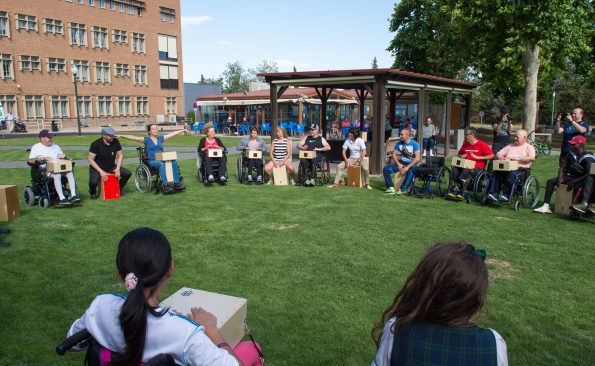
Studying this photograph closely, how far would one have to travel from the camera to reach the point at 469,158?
9.29 m

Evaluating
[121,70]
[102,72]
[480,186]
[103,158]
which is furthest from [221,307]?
[121,70]

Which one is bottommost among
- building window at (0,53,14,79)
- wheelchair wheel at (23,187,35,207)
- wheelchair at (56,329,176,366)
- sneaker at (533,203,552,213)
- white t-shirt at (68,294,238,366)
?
sneaker at (533,203,552,213)

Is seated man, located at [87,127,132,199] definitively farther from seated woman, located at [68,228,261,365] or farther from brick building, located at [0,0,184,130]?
brick building, located at [0,0,184,130]

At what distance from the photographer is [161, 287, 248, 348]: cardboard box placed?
2646 millimetres

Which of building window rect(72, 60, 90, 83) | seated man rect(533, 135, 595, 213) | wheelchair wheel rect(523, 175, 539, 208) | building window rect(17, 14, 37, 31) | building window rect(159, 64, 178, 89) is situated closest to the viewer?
seated man rect(533, 135, 595, 213)

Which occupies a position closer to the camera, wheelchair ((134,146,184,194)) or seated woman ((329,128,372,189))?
wheelchair ((134,146,184,194))

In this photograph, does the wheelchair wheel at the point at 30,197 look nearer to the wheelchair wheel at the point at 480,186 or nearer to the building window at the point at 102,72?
the wheelchair wheel at the point at 480,186

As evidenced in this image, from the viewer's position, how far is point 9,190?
745 cm

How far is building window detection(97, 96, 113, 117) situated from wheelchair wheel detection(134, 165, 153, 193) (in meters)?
41.8

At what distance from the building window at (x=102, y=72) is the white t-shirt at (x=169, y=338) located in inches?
2015

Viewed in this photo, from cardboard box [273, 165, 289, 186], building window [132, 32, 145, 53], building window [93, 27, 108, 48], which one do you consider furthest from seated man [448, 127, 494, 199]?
building window [132, 32, 145, 53]

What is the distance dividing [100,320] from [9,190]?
261 inches

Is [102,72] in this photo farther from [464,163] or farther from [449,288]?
[449,288]

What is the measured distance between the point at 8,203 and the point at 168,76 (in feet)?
168
